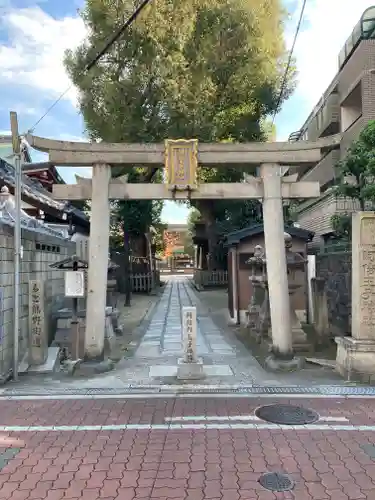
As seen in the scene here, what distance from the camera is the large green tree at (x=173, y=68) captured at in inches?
829

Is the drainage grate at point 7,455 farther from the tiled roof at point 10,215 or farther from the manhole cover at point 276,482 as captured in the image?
the tiled roof at point 10,215

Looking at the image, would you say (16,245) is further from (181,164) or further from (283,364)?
(283,364)

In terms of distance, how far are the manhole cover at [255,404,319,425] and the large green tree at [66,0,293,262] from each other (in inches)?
667

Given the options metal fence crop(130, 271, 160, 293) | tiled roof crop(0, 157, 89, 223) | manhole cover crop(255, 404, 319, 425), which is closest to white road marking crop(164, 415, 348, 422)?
manhole cover crop(255, 404, 319, 425)

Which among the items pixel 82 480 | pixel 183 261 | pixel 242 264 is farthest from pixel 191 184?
pixel 183 261

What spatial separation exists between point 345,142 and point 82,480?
18.2 m

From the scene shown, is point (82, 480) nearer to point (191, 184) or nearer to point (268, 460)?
point (268, 460)

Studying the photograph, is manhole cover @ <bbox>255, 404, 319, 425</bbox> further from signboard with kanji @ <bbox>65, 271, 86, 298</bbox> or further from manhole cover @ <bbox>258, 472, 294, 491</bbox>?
signboard with kanji @ <bbox>65, 271, 86, 298</bbox>

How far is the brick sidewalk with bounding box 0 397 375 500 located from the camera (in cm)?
426

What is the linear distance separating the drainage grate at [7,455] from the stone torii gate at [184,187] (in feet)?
12.6

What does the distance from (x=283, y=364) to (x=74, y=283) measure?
4.69 meters

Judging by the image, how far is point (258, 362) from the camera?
994 centimetres

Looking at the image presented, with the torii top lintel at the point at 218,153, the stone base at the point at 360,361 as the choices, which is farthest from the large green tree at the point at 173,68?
the stone base at the point at 360,361

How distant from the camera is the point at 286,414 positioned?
21.0ft
